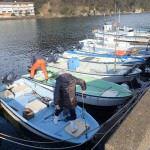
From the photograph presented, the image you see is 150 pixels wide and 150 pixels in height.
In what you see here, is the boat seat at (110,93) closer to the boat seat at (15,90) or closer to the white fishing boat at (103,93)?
the white fishing boat at (103,93)

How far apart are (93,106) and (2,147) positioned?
5.66 m

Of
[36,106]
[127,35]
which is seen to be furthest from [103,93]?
[127,35]

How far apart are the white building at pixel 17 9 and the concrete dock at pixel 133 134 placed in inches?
4314

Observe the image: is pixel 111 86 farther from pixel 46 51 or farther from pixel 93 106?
pixel 46 51

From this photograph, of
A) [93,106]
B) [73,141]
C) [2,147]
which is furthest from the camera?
[93,106]

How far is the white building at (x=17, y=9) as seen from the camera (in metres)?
107

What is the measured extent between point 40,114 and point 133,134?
10199 mm

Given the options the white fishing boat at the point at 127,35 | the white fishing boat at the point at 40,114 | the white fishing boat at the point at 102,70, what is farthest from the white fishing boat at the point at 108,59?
the white fishing boat at the point at 127,35

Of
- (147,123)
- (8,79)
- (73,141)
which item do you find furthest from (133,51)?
(147,123)

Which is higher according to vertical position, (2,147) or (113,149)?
(113,149)

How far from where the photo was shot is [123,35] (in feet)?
114

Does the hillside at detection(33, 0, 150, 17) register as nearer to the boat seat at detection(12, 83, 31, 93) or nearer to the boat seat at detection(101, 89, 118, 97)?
the boat seat at detection(12, 83, 31, 93)

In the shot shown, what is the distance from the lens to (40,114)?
42.3ft

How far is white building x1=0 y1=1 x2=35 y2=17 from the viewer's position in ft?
352
